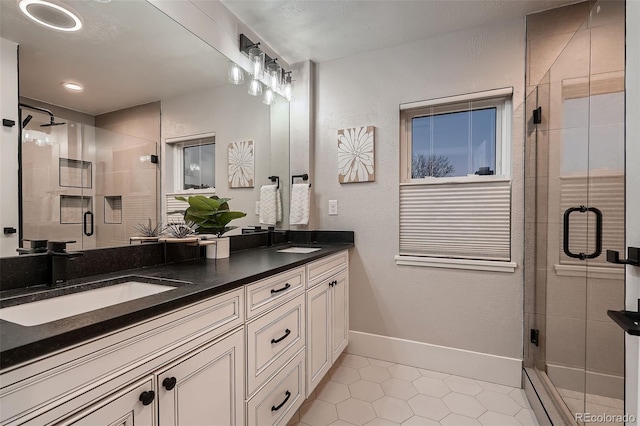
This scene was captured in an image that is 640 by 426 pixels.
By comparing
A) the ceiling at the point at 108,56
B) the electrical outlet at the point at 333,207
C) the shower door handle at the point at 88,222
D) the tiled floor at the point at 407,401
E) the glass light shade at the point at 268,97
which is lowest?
the tiled floor at the point at 407,401

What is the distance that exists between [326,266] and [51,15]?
1728 mm

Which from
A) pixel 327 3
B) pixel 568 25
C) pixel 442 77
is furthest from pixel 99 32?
pixel 568 25

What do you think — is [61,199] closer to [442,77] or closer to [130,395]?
[130,395]

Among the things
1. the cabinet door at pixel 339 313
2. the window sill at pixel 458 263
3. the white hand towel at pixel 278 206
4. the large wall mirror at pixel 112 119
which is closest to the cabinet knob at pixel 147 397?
the large wall mirror at pixel 112 119

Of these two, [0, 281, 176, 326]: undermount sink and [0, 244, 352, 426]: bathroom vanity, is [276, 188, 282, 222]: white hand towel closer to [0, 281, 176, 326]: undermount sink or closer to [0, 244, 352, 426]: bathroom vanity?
[0, 244, 352, 426]: bathroom vanity

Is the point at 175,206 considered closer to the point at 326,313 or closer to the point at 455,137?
the point at 326,313

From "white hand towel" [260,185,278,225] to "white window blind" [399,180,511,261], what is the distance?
3.32 feet

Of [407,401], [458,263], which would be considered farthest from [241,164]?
[407,401]

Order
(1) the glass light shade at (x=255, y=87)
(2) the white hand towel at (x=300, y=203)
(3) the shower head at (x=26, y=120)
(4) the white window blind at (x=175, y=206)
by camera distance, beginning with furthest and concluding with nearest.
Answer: (2) the white hand towel at (x=300, y=203) < (1) the glass light shade at (x=255, y=87) < (4) the white window blind at (x=175, y=206) < (3) the shower head at (x=26, y=120)

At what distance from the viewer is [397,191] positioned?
7.66ft

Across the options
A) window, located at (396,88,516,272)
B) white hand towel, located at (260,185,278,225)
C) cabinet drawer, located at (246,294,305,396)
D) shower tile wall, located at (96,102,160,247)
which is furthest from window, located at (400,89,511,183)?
shower tile wall, located at (96,102,160,247)

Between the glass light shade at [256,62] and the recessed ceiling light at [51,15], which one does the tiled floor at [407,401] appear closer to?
the recessed ceiling light at [51,15]

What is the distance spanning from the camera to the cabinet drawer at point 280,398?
123 centimetres

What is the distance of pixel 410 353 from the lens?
2303 mm
